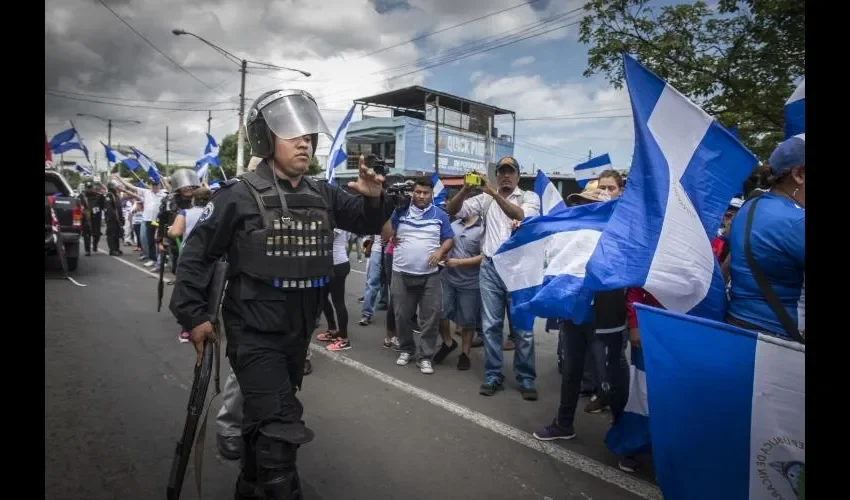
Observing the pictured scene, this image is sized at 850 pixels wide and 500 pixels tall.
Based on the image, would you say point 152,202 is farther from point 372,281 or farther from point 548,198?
point 548,198

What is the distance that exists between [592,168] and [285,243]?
4.42 metres

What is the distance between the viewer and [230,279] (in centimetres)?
270

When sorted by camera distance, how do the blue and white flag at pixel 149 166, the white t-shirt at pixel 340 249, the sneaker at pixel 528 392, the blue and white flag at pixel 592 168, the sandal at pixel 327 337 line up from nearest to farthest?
the sneaker at pixel 528 392 < the white t-shirt at pixel 340 249 < the blue and white flag at pixel 592 168 < the sandal at pixel 327 337 < the blue and white flag at pixel 149 166

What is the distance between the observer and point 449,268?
539 cm

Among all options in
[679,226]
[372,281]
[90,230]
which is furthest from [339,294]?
[90,230]

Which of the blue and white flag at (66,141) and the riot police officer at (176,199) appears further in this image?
the blue and white flag at (66,141)

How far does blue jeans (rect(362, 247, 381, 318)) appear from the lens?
23.4 feet

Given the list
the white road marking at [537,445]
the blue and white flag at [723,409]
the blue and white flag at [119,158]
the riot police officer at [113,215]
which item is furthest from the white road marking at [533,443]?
the blue and white flag at [119,158]

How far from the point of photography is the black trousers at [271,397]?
2.34 m

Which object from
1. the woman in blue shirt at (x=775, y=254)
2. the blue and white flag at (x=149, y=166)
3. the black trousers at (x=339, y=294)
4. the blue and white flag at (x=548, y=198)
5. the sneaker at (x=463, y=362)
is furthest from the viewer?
the blue and white flag at (x=149, y=166)

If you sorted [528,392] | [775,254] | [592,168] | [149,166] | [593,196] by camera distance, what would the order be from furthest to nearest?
[149,166]
[592,168]
[528,392]
[593,196]
[775,254]

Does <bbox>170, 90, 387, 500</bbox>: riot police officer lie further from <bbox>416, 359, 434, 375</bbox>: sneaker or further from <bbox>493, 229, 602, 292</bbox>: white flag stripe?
<bbox>416, 359, 434, 375</bbox>: sneaker

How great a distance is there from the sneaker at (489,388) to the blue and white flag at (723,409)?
7.48 feet

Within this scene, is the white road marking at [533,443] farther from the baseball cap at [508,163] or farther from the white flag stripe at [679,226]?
the baseball cap at [508,163]
